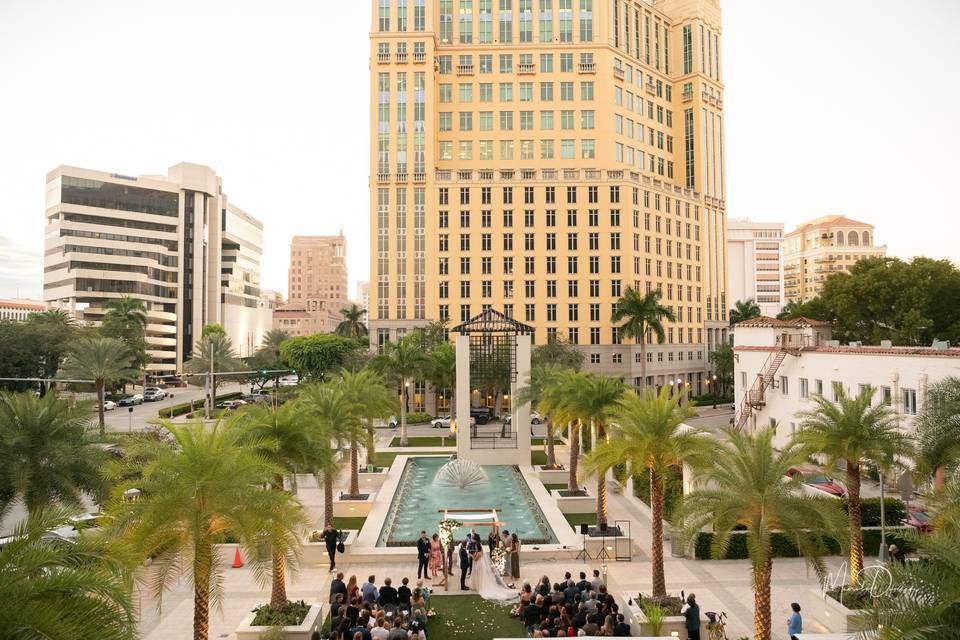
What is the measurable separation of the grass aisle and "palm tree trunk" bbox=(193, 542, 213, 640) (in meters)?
5.75

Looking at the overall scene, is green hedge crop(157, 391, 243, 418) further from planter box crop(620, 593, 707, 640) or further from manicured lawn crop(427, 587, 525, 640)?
planter box crop(620, 593, 707, 640)

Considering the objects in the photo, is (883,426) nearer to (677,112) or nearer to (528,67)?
(528,67)

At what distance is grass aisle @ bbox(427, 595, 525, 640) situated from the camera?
1609 cm

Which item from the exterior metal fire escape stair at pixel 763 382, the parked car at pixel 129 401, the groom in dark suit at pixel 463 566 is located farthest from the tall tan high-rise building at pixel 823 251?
the groom in dark suit at pixel 463 566

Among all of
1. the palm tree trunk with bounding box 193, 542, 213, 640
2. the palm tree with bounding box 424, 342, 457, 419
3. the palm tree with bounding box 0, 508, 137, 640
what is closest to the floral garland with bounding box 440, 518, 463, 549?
the palm tree trunk with bounding box 193, 542, 213, 640

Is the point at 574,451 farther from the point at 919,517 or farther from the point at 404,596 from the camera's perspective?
the point at 404,596

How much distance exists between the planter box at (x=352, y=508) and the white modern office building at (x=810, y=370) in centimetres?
1921

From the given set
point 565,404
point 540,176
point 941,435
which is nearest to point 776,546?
point 941,435

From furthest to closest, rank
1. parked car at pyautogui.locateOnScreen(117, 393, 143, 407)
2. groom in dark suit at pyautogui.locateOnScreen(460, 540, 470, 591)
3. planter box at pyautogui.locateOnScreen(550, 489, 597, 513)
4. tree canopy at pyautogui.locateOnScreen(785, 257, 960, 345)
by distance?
parked car at pyautogui.locateOnScreen(117, 393, 143, 407) → tree canopy at pyautogui.locateOnScreen(785, 257, 960, 345) → planter box at pyautogui.locateOnScreen(550, 489, 597, 513) → groom in dark suit at pyautogui.locateOnScreen(460, 540, 470, 591)

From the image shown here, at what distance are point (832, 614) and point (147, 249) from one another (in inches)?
4591

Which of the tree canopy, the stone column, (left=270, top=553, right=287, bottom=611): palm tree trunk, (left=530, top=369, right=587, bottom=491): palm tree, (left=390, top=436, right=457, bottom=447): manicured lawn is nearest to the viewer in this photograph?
(left=270, top=553, right=287, bottom=611): palm tree trunk

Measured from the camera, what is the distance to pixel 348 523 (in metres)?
27.3

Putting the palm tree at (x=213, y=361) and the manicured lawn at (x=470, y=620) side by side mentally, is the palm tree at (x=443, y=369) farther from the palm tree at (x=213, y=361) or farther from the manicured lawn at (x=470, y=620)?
the manicured lawn at (x=470, y=620)

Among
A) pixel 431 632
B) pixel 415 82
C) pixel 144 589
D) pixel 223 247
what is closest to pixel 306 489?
pixel 144 589
